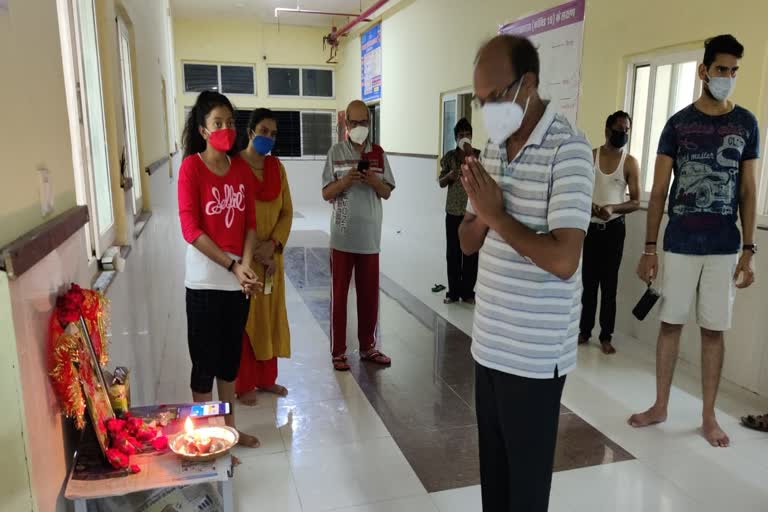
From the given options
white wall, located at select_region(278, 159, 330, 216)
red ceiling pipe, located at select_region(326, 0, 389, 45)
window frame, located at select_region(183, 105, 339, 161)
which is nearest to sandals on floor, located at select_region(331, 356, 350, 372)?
red ceiling pipe, located at select_region(326, 0, 389, 45)

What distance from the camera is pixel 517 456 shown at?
4.60 ft

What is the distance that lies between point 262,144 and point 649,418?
7.25 feet

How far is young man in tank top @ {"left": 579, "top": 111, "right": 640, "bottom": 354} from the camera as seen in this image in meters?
3.41

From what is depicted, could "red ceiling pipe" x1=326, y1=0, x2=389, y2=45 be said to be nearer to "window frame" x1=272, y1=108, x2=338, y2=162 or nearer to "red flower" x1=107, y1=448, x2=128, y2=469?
"window frame" x1=272, y1=108, x2=338, y2=162

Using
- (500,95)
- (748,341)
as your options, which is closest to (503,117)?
(500,95)

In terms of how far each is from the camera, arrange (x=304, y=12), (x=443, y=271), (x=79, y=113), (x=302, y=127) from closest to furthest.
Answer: (x=79, y=113)
(x=443, y=271)
(x=304, y=12)
(x=302, y=127)

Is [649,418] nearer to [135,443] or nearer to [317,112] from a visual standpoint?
[135,443]

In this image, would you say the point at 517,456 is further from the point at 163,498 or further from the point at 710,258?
the point at 710,258

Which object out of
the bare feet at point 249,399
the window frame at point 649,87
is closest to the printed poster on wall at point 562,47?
the window frame at point 649,87

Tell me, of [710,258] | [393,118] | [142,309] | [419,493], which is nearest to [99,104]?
[142,309]

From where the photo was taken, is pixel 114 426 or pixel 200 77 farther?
pixel 200 77

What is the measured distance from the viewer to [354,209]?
3.11 m

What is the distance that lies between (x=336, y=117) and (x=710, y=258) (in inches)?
395

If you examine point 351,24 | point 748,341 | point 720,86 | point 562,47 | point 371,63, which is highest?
point 351,24
